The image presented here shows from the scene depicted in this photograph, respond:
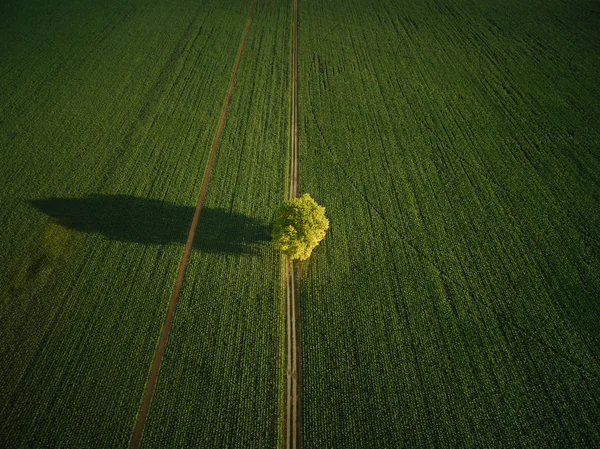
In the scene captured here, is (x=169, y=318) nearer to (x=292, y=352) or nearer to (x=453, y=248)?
(x=292, y=352)

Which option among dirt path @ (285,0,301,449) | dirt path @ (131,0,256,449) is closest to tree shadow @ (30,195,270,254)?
dirt path @ (131,0,256,449)

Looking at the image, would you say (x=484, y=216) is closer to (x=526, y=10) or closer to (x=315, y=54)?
(x=315, y=54)

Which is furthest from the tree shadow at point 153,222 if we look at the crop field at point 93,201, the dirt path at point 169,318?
the dirt path at point 169,318

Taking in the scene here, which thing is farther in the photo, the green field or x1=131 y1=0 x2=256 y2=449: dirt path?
the green field

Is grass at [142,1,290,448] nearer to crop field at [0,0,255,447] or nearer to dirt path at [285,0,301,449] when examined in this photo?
dirt path at [285,0,301,449]

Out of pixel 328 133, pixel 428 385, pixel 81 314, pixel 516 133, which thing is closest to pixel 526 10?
pixel 516 133

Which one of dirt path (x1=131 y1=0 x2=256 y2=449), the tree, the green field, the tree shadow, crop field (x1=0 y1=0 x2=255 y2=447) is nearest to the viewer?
dirt path (x1=131 y1=0 x2=256 y2=449)

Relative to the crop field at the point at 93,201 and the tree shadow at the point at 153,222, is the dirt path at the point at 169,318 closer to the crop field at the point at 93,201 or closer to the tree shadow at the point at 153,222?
the crop field at the point at 93,201
